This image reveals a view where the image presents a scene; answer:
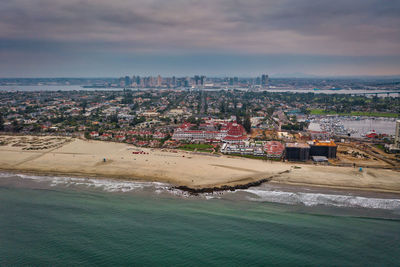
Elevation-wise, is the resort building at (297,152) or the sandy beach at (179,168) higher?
the resort building at (297,152)

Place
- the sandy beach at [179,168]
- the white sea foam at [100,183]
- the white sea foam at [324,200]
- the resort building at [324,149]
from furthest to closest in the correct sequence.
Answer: the resort building at [324,149] → the sandy beach at [179,168] → the white sea foam at [100,183] → the white sea foam at [324,200]

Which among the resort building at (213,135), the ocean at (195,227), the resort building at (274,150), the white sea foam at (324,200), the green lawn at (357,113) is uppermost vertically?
the green lawn at (357,113)

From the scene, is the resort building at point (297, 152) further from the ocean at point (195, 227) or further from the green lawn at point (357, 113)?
the green lawn at point (357, 113)

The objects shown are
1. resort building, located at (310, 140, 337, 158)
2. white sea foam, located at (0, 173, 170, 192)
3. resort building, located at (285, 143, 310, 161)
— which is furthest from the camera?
resort building, located at (310, 140, 337, 158)

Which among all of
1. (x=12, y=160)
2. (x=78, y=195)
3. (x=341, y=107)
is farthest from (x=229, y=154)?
(x=341, y=107)

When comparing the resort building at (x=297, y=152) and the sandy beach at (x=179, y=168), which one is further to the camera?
the resort building at (x=297, y=152)

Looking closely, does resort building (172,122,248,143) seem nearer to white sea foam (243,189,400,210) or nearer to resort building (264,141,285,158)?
resort building (264,141,285,158)

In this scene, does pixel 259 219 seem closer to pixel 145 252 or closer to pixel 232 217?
pixel 232 217

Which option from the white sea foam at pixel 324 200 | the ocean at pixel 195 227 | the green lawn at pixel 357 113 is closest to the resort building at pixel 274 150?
the ocean at pixel 195 227

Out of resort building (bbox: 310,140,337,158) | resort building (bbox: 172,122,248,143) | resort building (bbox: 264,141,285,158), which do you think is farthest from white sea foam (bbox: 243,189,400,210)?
resort building (bbox: 172,122,248,143)
